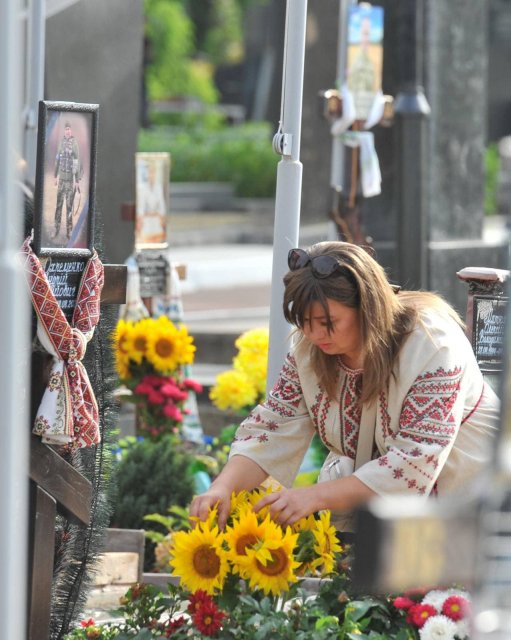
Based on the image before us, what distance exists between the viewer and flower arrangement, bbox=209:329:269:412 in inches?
240

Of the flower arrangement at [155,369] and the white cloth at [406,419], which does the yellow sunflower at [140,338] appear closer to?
the flower arrangement at [155,369]

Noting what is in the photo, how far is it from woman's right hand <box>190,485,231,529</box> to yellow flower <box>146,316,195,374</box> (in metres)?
2.49

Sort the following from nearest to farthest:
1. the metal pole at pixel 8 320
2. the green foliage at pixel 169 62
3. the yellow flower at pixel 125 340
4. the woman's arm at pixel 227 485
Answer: the metal pole at pixel 8 320 → the woman's arm at pixel 227 485 → the yellow flower at pixel 125 340 → the green foliage at pixel 169 62

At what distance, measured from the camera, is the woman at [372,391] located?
335cm

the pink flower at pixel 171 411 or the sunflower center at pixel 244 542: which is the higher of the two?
the sunflower center at pixel 244 542

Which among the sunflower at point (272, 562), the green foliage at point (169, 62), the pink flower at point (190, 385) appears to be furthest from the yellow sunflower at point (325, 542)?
the green foliage at point (169, 62)

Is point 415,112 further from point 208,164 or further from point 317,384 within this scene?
point 208,164

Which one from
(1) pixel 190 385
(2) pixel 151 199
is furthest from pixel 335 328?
(2) pixel 151 199

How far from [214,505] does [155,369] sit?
2652 mm

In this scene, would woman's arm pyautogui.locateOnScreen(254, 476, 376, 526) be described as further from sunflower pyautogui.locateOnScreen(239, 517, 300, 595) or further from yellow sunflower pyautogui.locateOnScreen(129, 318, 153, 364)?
yellow sunflower pyautogui.locateOnScreen(129, 318, 153, 364)

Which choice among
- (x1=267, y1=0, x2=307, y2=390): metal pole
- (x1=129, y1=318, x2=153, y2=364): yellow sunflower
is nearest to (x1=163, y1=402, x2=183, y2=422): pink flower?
(x1=129, y1=318, x2=153, y2=364): yellow sunflower

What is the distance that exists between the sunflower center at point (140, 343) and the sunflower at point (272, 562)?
2.77 m

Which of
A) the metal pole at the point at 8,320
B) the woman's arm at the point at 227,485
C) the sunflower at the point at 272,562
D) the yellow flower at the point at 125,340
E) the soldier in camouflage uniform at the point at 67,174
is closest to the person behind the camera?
the metal pole at the point at 8,320

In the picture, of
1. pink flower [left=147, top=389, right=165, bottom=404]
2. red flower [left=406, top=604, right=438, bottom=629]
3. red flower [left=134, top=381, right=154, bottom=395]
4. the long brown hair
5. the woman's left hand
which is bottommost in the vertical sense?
red flower [left=406, top=604, right=438, bottom=629]
